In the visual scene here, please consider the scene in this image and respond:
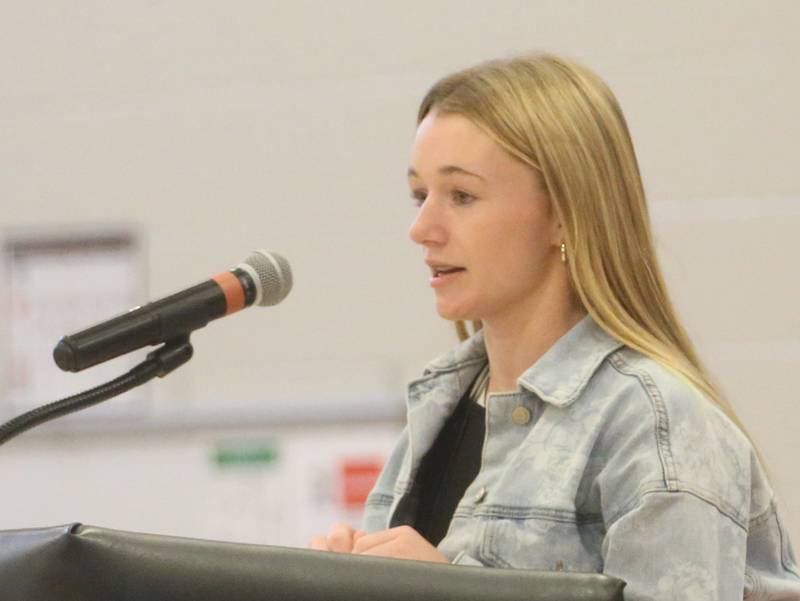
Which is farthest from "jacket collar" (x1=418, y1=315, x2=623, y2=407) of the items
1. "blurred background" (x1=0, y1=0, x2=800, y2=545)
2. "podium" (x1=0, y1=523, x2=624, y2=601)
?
"blurred background" (x1=0, y1=0, x2=800, y2=545)

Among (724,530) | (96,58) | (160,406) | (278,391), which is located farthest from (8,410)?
(724,530)

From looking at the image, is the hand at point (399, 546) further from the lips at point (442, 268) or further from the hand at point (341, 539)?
the lips at point (442, 268)

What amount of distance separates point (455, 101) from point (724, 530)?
0.55 metres

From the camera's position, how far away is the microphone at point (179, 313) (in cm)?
105

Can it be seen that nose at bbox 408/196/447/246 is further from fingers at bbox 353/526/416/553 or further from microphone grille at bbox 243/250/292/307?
fingers at bbox 353/526/416/553

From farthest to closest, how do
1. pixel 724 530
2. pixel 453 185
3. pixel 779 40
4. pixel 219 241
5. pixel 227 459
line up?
pixel 219 241, pixel 779 40, pixel 227 459, pixel 453 185, pixel 724 530

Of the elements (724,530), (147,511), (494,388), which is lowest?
(147,511)

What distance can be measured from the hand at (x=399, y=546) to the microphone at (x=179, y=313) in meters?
0.26

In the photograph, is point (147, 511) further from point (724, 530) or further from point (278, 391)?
point (724, 530)

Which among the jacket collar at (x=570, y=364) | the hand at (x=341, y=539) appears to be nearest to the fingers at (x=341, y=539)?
the hand at (x=341, y=539)

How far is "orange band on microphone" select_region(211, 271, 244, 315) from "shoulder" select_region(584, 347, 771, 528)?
376 mm

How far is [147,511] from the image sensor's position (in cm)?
274

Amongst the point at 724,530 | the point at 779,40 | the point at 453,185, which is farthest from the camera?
the point at 779,40

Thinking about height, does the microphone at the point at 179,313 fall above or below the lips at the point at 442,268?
below
